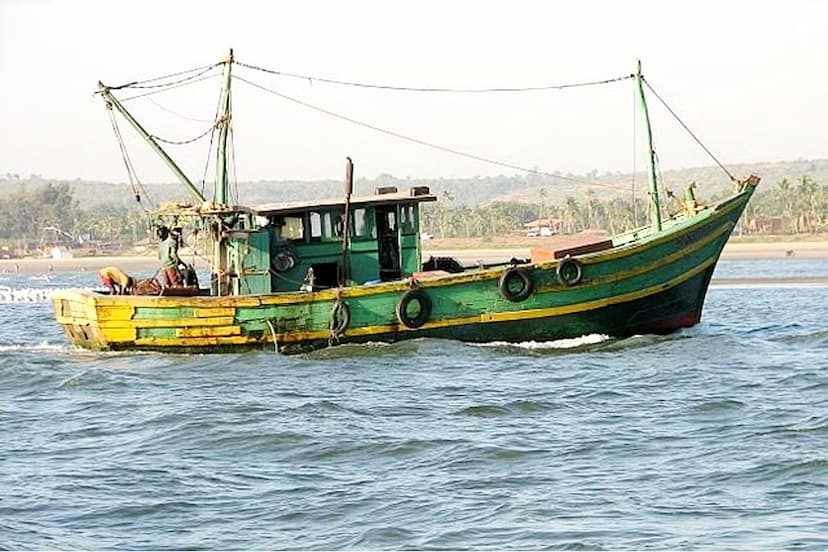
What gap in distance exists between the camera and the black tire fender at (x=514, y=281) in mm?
20844

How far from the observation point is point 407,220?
22875mm

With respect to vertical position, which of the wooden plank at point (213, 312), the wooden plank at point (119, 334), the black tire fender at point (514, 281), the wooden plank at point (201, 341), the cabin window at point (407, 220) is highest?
the cabin window at point (407, 220)

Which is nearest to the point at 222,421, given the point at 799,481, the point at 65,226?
the point at 799,481

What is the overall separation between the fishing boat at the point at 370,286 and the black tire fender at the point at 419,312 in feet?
0.05

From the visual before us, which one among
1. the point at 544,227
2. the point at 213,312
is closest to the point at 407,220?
the point at 213,312

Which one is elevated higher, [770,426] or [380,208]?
[380,208]

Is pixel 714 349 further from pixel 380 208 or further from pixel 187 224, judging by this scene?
pixel 187 224

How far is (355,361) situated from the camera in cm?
→ 2072

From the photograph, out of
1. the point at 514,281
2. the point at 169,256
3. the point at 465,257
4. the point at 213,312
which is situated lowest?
the point at 465,257

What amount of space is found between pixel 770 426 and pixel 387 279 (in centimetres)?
905

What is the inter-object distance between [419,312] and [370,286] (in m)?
0.79

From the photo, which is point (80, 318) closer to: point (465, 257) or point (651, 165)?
point (651, 165)

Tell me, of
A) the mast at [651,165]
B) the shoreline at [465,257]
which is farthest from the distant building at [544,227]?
the mast at [651,165]

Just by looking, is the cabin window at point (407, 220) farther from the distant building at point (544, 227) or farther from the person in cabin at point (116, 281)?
the distant building at point (544, 227)
